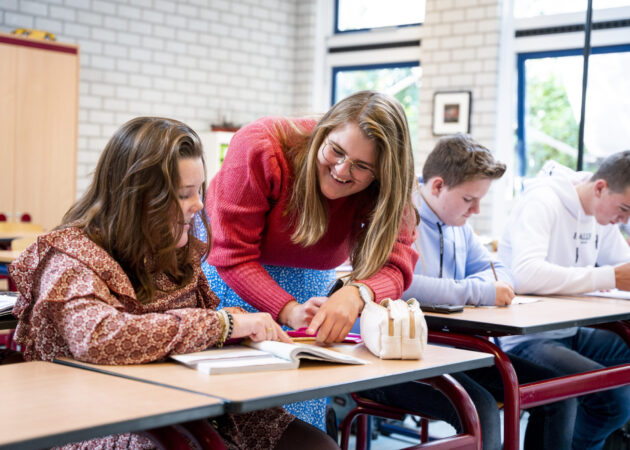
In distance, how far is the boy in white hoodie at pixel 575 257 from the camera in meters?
2.70

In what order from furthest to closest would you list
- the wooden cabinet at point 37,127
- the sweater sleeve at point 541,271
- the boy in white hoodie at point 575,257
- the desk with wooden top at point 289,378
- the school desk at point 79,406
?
1. the wooden cabinet at point 37,127
2. the sweater sleeve at point 541,271
3. the boy in white hoodie at point 575,257
4. the desk with wooden top at point 289,378
5. the school desk at point 79,406

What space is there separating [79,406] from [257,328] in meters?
0.50

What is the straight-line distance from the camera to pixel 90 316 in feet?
4.43

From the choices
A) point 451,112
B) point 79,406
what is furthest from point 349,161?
point 451,112

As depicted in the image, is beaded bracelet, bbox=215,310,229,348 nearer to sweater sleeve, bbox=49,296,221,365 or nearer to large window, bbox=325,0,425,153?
sweater sleeve, bbox=49,296,221,365

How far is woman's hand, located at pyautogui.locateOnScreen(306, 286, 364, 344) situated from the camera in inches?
65.2

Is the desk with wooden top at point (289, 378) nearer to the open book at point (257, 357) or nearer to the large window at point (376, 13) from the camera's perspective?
the open book at point (257, 357)

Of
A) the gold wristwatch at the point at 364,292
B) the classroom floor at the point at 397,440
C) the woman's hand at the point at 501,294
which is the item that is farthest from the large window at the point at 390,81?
the gold wristwatch at the point at 364,292

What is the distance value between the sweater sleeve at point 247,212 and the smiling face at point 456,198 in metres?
0.84

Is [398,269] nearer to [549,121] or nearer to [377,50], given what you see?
[549,121]

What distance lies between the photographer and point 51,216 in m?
5.54

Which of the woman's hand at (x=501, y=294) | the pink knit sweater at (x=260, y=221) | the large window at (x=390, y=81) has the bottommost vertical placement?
the woman's hand at (x=501, y=294)

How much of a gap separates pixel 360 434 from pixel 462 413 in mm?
856

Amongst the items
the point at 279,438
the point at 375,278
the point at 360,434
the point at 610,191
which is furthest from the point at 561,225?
the point at 279,438
